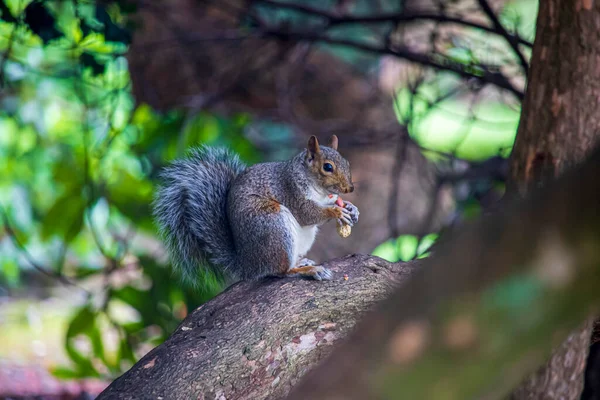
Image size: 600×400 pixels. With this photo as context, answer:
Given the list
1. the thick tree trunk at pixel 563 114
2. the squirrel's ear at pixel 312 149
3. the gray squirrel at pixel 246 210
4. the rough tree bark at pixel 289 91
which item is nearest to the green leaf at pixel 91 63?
the rough tree bark at pixel 289 91

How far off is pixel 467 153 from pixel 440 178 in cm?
121

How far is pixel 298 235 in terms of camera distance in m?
2.22

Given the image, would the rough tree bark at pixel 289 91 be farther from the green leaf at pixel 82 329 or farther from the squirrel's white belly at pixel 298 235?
the green leaf at pixel 82 329

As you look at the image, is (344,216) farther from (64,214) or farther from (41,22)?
(64,214)

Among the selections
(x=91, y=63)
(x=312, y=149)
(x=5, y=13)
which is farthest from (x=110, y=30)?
(x=312, y=149)

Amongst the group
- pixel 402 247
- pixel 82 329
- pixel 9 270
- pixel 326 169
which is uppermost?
pixel 326 169

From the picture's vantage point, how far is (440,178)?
127 inches

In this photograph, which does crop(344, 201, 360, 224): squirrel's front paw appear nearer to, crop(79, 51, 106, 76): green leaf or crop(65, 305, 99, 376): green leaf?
crop(79, 51, 106, 76): green leaf

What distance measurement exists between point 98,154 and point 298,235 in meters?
1.54

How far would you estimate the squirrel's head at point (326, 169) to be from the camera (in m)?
2.29

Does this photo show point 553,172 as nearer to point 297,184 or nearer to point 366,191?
point 297,184

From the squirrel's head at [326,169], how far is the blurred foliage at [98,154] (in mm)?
447

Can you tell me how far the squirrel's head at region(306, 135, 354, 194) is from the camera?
2289mm

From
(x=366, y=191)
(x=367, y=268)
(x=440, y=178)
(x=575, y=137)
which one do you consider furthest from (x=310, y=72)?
(x=575, y=137)
